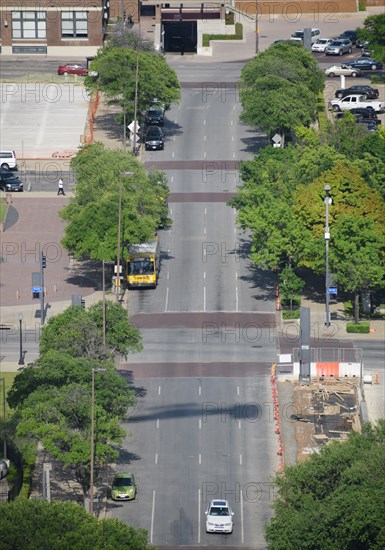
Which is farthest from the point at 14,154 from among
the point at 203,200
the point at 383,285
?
the point at 383,285

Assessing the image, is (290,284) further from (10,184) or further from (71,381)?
(10,184)

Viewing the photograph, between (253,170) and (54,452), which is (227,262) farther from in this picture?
(54,452)

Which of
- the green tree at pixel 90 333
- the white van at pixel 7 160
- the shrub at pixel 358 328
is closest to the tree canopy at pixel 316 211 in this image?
the shrub at pixel 358 328

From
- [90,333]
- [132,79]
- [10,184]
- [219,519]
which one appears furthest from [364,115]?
[219,519]

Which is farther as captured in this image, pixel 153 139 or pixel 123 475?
pixel 153 139

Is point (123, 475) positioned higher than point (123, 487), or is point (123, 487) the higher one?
point (123, 475)

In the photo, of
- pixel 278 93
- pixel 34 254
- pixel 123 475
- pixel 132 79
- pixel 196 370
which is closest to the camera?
pixel 123 475
